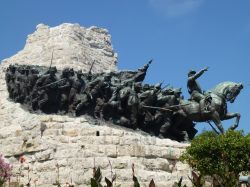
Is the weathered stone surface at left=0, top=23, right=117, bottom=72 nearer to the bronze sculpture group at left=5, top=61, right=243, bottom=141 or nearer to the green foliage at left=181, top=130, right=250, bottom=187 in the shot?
the bronze sculpture group at left=5, top=61, right=243, bottom=141

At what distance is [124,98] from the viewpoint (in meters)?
20.7

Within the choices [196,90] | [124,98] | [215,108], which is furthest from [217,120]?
[124,98]

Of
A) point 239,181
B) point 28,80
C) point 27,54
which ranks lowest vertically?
point 239,181

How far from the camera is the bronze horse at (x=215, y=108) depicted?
21.6 metres

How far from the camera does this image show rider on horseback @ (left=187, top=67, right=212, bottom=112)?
21781 millimetres

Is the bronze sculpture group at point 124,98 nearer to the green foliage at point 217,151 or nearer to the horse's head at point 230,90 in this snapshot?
the horse's head at point 230,90

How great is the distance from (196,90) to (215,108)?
1106 mm

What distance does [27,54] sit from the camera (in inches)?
1256

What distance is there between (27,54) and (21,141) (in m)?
13.7

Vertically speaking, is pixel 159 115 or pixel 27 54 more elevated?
pixel 27 54

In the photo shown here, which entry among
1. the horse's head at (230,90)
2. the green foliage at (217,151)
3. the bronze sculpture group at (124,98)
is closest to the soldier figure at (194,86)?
the bronze sculpture group at (124,98)

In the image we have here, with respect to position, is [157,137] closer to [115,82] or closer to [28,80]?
[115,82]

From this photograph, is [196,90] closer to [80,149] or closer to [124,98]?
[124,98]

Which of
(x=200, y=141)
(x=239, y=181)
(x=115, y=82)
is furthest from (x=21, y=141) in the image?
(x=239, y=181)
